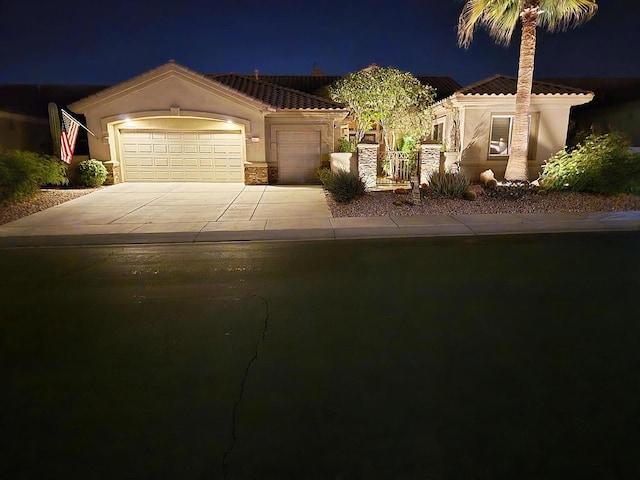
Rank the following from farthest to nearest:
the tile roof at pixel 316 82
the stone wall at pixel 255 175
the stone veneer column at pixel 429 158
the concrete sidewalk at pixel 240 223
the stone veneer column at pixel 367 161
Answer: the tile roof at pixel 316 82 < the stone wall at pixel 255 175 < the stone veneer column at pixel 367 161 < the stone veneer column at pixel 429 158 < the concrete sidewalk at pixel 240 223

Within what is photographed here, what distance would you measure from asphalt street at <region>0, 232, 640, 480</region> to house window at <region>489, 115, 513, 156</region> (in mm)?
13614

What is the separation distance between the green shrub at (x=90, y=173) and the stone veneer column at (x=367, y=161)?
11.1m

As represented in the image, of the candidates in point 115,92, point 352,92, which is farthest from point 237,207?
point 115,92

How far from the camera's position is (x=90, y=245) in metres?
10.1

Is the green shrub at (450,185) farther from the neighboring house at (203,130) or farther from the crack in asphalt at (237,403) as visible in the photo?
the crack in asphalt at (237,403)

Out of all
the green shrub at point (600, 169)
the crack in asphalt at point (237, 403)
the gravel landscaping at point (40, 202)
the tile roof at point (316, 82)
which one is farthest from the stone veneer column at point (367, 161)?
the tile roof at point (316, 82)

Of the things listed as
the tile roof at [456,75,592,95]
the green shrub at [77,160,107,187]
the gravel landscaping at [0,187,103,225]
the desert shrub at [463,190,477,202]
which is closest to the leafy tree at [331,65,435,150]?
the tile roof at [456,75,592,95]

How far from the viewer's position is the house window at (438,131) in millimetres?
23383

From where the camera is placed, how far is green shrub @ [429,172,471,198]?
13992 mm

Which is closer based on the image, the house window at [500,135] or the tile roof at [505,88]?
the tile roof at [505,88]

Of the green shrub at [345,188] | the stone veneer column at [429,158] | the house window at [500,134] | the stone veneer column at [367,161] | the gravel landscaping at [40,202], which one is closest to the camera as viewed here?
the gravel landscaping at [40,202]

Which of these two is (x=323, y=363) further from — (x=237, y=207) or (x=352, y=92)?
(x=352, y=92)

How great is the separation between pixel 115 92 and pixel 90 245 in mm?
12132

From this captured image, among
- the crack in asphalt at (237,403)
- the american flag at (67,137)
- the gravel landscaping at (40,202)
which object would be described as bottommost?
the crack in asphalt at (237,403)
